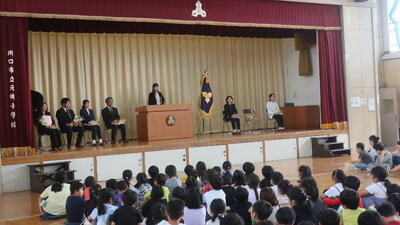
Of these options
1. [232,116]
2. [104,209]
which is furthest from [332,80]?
[104,209]

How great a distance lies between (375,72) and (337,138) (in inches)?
79.5

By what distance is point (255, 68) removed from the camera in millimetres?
13664

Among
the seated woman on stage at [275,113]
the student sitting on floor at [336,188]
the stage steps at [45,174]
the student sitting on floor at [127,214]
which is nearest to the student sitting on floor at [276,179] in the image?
the student sitting on floor at [336,188]

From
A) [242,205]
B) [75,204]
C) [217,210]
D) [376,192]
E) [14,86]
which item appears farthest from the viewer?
[14,86]

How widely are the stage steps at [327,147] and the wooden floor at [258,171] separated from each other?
31 cm

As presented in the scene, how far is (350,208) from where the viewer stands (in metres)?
3.61

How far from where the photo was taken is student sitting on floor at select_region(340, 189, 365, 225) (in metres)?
3.55

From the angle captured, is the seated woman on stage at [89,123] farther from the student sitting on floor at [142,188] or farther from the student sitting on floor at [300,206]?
the student sitting on floor at [300,206]

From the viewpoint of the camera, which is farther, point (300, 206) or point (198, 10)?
point (198, 10)

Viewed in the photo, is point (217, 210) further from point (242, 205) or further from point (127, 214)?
point (127, 214)

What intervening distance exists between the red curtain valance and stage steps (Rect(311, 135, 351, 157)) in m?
2.54

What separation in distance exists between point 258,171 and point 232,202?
4.29 metres

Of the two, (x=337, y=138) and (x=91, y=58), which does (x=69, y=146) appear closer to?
(x=91, y=58)

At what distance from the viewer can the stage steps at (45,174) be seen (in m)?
7.83
